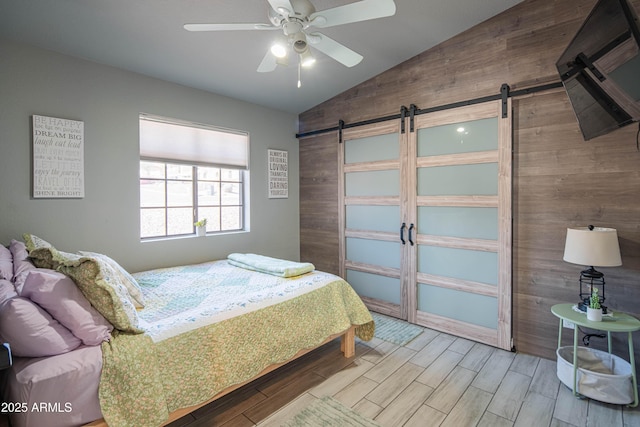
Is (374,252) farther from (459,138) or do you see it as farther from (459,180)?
(459,138)

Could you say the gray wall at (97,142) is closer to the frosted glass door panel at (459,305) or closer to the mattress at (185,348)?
the mattress at (185,348)

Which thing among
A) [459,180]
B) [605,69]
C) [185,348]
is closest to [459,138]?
[459,180]

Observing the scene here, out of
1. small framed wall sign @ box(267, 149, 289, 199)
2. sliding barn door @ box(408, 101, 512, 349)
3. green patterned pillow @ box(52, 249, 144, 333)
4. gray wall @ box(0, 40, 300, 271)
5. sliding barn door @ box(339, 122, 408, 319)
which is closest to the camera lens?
green patterned pillow @ box(52, 249, 144, 333)

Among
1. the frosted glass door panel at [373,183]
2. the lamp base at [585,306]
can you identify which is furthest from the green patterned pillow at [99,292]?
the lamp base at [585,306]

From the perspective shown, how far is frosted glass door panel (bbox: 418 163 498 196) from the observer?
3.02 meters

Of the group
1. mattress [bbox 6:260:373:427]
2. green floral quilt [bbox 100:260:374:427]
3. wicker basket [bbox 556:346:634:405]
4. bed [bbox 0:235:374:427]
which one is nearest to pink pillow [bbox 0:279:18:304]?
bed [bbox 0:235:374:427]

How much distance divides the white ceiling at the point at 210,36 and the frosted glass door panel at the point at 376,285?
241 cm

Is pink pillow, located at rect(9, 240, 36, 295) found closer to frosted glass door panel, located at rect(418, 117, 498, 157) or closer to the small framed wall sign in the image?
the small framed wall sign

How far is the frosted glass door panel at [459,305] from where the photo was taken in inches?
121

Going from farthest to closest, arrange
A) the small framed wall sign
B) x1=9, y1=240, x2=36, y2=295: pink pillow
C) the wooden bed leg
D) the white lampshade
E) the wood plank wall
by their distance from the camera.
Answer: the small framed wall sign → the wooden bed leg → the wood plank wall → the white lampshade → x1=9, y1=240, x2=36, y2=295: pink pillow

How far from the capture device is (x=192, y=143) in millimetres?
3656

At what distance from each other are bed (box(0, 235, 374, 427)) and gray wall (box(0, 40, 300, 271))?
0.38 meters

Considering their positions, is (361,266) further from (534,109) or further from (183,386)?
(183,386)

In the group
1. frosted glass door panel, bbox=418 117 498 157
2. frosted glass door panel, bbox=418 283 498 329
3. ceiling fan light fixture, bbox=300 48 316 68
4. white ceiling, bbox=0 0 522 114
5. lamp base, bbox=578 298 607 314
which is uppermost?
white ceiling, bbox=0 0 522 114
